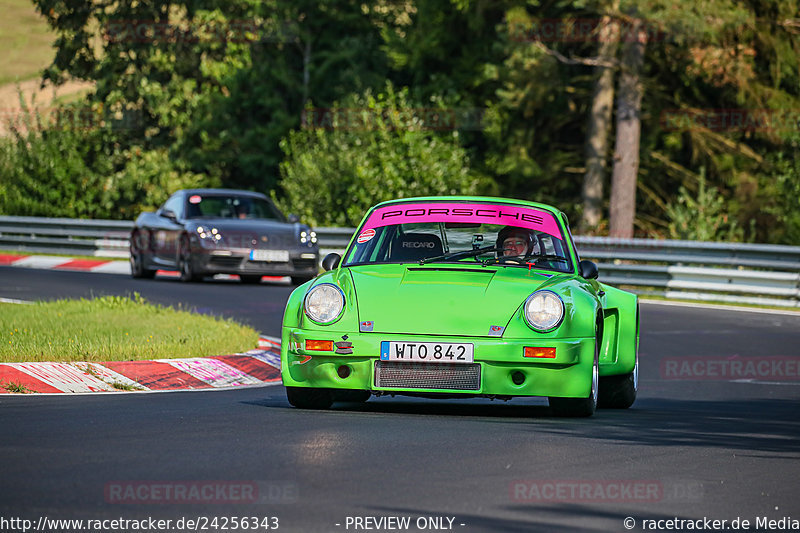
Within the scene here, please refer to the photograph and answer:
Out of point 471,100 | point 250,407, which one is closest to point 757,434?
point 250,407

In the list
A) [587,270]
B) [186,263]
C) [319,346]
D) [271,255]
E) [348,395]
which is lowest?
[186,263]

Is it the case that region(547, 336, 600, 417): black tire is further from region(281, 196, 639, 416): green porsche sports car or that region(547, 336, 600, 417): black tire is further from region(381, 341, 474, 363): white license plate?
region(381, 341, 474, 363): white license plate

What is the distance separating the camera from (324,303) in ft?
28.7

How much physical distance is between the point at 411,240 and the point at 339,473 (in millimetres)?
3467

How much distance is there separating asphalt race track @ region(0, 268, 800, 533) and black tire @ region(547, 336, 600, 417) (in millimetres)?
106

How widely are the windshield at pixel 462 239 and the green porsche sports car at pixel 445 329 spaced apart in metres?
0.02

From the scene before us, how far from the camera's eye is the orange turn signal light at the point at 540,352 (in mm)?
8367

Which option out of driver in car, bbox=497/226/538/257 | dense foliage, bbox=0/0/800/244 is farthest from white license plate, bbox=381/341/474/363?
dense foliage, bbox=0/0/800/244

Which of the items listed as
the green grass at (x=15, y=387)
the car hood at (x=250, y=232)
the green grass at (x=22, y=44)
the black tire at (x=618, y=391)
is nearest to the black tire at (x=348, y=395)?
the black tire at (x=618, y=391)

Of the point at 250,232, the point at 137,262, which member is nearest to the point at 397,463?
the point at 250,232

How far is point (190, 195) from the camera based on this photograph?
2362cm

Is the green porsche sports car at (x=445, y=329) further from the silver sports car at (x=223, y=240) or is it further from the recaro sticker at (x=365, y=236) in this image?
the silver sports car at (x=223, y=240)

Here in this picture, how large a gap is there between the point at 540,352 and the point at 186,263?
14742 millimetres

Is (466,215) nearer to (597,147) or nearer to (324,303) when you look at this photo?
(324,303)
